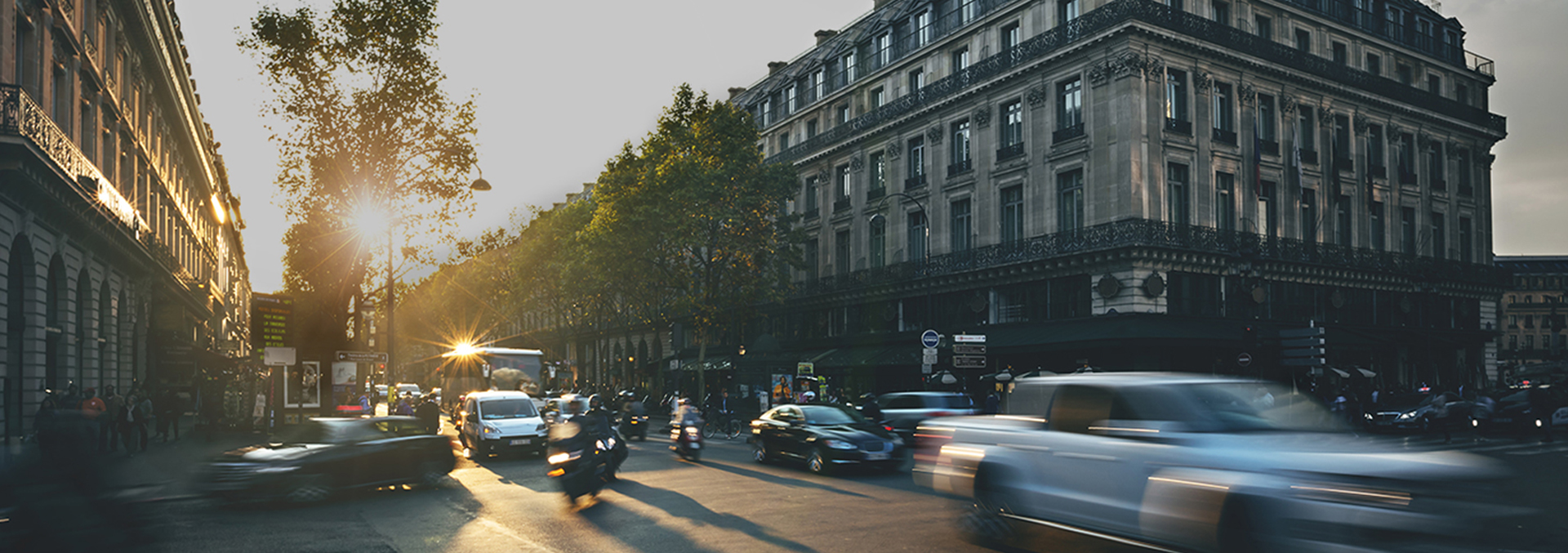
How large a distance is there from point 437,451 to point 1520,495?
15207 mm

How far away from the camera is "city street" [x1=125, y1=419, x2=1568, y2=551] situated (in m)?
10.0

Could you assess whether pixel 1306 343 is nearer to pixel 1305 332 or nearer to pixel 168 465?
pixel 1305 332

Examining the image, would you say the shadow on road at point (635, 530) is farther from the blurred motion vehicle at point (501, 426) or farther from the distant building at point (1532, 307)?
the distant building at point (1532, 307)

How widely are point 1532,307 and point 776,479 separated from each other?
132980 millimetres

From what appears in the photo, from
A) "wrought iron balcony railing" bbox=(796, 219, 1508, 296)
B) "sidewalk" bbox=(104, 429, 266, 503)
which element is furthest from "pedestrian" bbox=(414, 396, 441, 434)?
"wrought iron balcony railing" bbox=(796, 219, 1508, 296)

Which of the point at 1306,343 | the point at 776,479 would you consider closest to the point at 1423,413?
the point at 1306,343

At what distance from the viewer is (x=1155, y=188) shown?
33969 millimetres

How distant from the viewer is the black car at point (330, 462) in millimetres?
13289

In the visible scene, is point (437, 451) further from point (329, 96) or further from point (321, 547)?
point (329, 96)

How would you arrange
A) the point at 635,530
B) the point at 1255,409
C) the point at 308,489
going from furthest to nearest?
the point at 308,489 → the point at 635,530 → the point at 1255,409

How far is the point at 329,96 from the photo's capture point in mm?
30656

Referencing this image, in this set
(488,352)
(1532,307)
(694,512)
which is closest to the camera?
(694,512)

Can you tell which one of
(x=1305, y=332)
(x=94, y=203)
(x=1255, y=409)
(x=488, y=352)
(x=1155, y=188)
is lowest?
(x=488, y=352)

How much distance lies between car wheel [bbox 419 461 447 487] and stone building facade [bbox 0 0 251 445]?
9.65 meters
